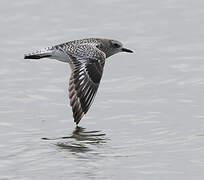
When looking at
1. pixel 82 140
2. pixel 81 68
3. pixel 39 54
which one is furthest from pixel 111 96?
pixel 82 140

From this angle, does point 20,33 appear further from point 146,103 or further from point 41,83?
point 146,103

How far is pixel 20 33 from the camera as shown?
1819 cm

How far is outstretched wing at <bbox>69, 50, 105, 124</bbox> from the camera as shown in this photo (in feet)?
41.8

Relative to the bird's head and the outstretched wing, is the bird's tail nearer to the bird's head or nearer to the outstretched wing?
the outstretched wing

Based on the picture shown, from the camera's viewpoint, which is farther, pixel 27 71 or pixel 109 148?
pixel 27 71

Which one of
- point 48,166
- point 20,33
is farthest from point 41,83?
point 48,166

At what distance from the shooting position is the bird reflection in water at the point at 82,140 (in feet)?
38.4

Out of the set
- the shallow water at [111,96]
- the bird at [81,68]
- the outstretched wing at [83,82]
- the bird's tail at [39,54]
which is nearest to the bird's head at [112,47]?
the bird at [81,68]

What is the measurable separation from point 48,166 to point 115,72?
17.5 ft

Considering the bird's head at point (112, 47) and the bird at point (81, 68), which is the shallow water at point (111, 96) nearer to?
the bird at point (81, 68)

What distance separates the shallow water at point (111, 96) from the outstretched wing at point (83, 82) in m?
0.31

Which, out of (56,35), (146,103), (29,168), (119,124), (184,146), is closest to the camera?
(29,168)

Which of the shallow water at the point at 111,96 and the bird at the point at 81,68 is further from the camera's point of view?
the bird at the point at 81,68

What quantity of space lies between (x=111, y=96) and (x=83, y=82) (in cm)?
142
